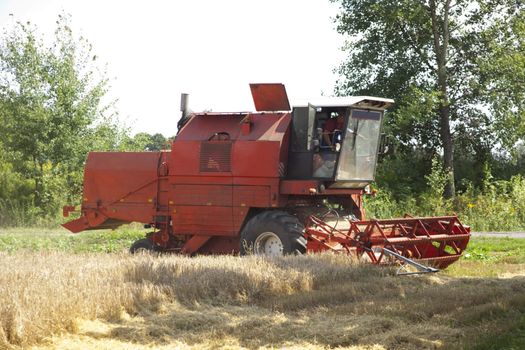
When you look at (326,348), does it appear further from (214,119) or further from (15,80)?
(15,80)

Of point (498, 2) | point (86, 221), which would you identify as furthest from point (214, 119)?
point (498, 2)

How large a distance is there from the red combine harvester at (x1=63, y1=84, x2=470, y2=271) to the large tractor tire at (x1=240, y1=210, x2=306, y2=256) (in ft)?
0.06

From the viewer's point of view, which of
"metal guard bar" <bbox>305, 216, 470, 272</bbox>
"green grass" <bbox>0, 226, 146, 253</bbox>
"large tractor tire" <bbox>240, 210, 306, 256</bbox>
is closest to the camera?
"metal guard bar" <bbox>305, 216, 470, 272</bbox>

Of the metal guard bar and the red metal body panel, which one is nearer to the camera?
the metal guard bar

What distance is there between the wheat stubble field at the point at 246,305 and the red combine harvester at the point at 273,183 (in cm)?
191

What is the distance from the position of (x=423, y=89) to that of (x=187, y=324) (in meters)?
21.4

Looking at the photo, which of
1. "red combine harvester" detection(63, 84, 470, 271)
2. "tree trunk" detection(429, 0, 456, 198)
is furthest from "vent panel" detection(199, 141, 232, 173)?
"tree trunk" detection(429, 0, 456, 198)

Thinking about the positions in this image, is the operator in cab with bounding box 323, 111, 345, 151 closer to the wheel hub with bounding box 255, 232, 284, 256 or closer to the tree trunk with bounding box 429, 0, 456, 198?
the wheel hub with bounding box 255, 232, 284, 256

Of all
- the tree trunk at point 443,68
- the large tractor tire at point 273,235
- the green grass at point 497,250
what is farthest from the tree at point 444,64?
the large tractor tire at point 273,235

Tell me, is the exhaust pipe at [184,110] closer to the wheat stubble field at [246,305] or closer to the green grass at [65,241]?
the green grass at [65,241]

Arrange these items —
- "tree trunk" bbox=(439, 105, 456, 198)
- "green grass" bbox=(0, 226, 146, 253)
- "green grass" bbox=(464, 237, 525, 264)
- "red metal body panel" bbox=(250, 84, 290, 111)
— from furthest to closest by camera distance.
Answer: "tree trunk" bbox=(439, 105, 456, 198)
"green grass" bbox=(0, 226, 146, 253)
"green grass" bbox=(464, 237, 525, 264)
"red metal body panel" bbox=(250, 84, 290, 111)

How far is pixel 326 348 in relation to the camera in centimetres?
811

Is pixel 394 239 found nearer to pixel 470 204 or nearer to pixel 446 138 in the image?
pixel 470 204

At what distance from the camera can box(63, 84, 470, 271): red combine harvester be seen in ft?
45.8
